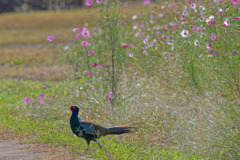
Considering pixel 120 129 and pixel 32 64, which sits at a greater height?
pixel 120 129

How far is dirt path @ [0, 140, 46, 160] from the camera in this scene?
5883 mm

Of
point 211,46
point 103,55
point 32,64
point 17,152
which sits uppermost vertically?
point 211,46

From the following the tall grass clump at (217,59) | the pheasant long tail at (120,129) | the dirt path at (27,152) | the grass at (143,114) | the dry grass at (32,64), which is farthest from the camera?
the dry grass at (32,64)

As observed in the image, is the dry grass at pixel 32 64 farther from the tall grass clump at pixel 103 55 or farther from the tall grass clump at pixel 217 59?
the tall grass clump at pixel 217 59

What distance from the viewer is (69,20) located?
2758 cm

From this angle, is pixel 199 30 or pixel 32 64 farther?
pixel 32 64

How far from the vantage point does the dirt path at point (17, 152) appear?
19.3ft

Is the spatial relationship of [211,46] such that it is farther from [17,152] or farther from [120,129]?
[17,152]

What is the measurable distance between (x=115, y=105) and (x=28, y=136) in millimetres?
1551

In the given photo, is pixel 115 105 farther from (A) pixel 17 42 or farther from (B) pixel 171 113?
(A) pixel 17 42

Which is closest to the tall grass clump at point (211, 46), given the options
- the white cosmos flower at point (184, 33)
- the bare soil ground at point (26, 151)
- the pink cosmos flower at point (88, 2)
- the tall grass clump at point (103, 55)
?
the white cosmos flower at point (184, 33)

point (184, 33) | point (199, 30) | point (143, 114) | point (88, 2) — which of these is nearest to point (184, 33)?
point (184, 33)

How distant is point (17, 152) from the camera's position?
6125 millimetres

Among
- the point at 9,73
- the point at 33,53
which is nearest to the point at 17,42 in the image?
the point at 33,53
